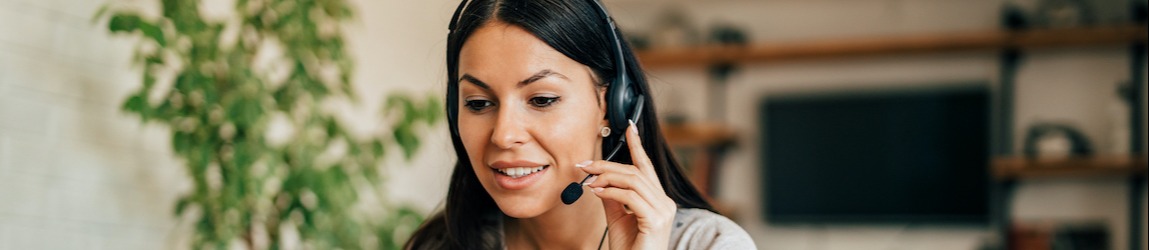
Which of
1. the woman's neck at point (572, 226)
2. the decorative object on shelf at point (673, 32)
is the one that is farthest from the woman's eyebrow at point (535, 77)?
the decorative object on shelf at point (673, 32)

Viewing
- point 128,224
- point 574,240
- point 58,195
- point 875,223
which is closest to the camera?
point 574,240

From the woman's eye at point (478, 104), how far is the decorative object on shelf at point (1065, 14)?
11.1 ft

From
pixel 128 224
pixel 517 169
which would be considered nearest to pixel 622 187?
pixel 517 169

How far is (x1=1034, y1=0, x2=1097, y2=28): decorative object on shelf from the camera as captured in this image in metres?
3.88

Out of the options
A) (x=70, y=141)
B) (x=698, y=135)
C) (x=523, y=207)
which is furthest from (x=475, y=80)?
(x=698, y=135)

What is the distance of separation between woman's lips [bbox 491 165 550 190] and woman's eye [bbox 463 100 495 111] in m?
0.07

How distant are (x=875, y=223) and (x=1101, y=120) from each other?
36.0 inches

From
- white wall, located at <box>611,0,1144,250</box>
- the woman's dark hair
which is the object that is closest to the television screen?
white wall, located at <box>611,0,1144,250</box>

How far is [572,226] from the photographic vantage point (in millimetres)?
1256

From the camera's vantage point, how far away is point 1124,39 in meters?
3.82

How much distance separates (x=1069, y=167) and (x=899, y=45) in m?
0.75

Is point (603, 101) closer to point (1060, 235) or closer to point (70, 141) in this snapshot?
point (70, 141)

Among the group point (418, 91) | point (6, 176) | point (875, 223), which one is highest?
point (418, 91)

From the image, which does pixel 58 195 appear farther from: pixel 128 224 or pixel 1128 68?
pixel 1128 68
